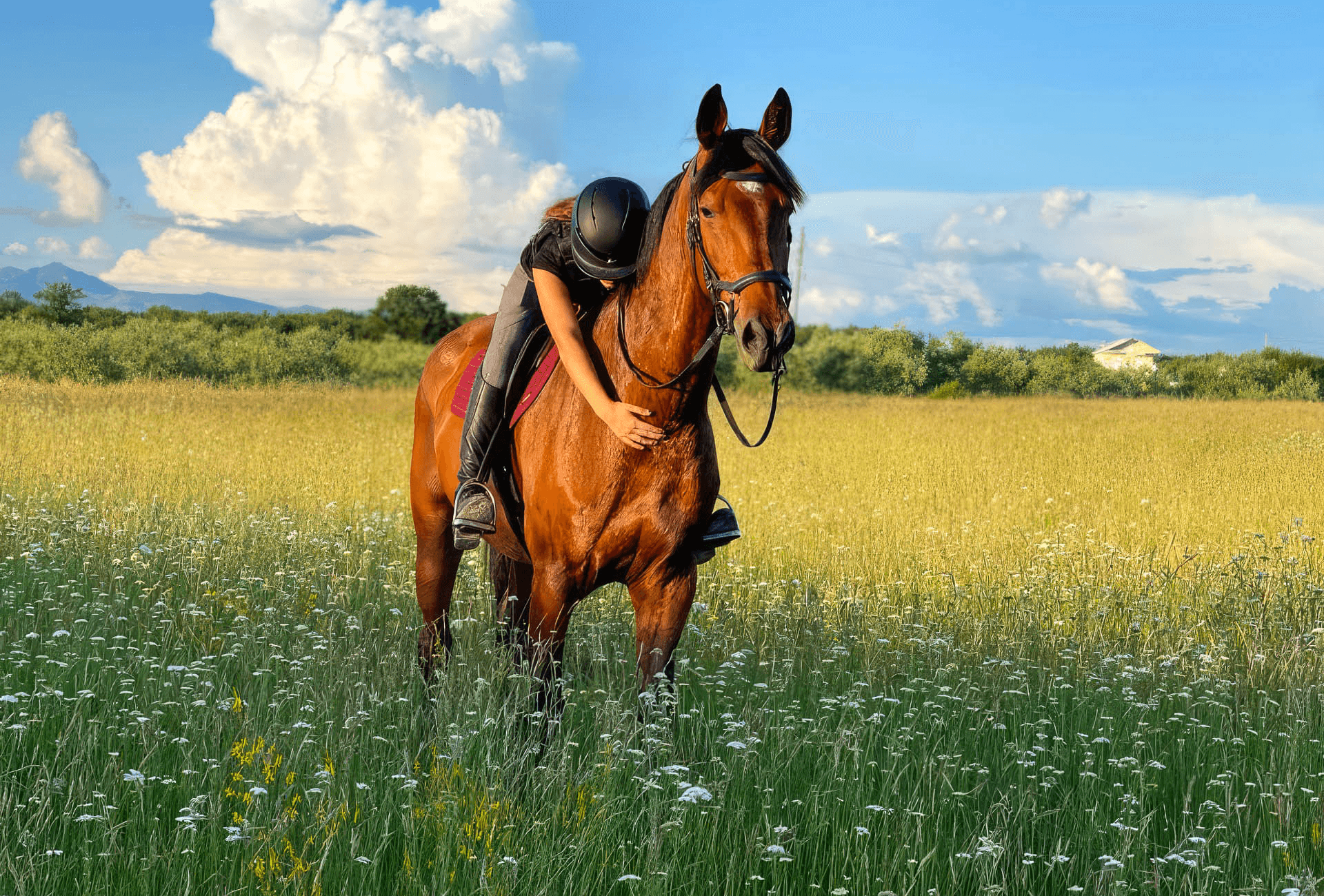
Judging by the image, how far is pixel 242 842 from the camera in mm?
3238

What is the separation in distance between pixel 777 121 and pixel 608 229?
2.94 ft

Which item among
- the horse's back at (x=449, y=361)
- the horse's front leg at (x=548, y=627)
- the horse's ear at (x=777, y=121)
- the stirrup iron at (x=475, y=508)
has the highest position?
the horse's ear at (x=777, y=121)

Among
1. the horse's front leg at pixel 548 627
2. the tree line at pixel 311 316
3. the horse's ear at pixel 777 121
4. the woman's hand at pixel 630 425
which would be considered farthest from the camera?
the tree line at pixel 311 316

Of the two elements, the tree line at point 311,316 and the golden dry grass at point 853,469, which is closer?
the golden dry grass at point 853,469

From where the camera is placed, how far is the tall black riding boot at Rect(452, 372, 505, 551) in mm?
4656

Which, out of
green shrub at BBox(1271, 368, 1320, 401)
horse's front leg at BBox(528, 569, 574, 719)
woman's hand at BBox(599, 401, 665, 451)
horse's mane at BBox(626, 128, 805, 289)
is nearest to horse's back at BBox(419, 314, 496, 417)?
horse's front leg at BBox(528, 569, 574, 719)

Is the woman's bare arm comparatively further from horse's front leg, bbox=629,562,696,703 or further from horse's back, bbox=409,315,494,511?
horse's back, bbox=409,315,494,511

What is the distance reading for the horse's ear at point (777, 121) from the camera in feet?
11.7

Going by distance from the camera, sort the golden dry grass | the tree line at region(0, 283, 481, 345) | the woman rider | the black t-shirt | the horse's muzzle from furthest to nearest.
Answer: the tree line at region(0, 283, 481, 345), the golden dry grass, the black t-shirt, the woman rider, the horse's muzzle

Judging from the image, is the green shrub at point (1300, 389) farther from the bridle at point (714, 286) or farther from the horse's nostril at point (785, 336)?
the horse's nostril at point (785, 336)

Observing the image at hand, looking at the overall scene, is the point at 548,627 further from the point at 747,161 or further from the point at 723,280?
the point at 747,161

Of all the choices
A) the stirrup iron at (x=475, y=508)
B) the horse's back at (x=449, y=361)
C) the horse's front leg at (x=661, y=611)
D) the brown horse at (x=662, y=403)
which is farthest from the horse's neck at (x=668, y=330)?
the horse's back at (x=449, y=361)

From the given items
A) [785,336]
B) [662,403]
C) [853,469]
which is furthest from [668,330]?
[853,469]

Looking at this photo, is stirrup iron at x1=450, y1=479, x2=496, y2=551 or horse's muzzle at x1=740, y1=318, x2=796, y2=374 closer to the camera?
horse's muzzle at x1=740, y1=318, x2=796, y2=374
